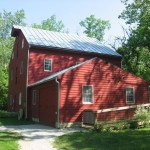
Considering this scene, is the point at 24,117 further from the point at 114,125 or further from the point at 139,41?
the point at 139,41

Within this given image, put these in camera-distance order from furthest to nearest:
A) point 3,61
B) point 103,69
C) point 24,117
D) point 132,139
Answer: point 3,61 < point 24,117 < point 103,69 < point 132,139

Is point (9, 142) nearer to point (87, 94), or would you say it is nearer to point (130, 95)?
point (87, 94)

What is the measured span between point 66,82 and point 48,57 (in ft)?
29.3

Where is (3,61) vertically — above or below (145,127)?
above

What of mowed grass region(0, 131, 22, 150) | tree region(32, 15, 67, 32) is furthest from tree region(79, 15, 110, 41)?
mowed grass region(0, 131, 22, 150)

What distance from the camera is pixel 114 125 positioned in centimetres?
1919

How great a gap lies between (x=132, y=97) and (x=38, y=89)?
821cm

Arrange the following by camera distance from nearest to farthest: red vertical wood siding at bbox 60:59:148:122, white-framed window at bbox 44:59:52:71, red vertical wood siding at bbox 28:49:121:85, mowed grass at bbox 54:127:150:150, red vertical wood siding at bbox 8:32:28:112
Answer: mowed grass at bbox 54:127:150:150 < red vertical wood siding at bbox 60:59:148:122 < red vertical wood siding at bbox 28:49:121:85 < white-framed window at bbox 44:59:52:71 < red vertical wood siding at bbox 8:32:28:112

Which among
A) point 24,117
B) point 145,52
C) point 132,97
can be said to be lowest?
point 24,117

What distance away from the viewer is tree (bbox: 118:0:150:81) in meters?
30.6

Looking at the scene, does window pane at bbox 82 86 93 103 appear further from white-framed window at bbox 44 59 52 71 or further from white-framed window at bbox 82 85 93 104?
white-framed window at bbox 44 59 52 71

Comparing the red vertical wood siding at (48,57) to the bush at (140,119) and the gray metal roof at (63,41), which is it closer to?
the gray metal roof at (63,41)

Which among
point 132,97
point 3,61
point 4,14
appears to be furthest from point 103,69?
point 4,14

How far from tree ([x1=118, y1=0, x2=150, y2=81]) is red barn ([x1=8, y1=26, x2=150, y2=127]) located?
175 inches
